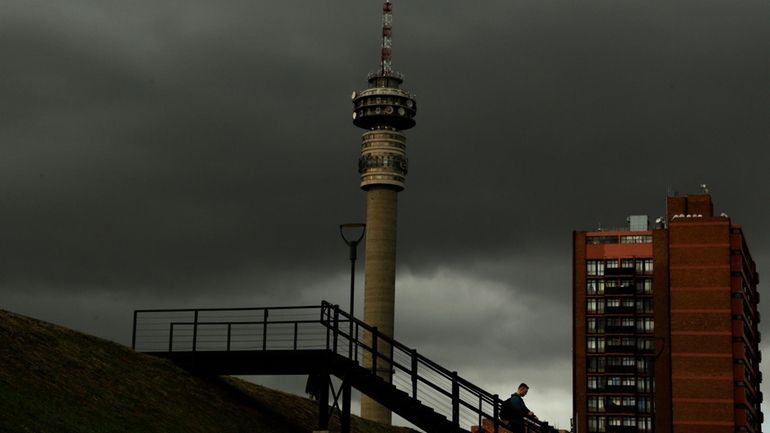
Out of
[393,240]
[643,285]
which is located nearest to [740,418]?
[643,285]

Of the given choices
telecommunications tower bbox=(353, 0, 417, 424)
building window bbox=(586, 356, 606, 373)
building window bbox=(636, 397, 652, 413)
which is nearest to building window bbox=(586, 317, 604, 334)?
building window bbox=(586, 356, 606, 373)

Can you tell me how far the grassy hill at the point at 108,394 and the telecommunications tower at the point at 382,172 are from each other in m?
127

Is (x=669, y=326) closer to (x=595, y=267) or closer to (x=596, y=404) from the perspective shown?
(x=595, y=267)

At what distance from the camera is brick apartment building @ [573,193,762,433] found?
14512 centimetres

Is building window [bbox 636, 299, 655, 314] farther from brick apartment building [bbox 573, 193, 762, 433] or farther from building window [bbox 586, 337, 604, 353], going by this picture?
building window [bbox 586, 337, 604, 353]

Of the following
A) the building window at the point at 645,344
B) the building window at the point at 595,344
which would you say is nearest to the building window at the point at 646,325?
the building window at the point at 645,344

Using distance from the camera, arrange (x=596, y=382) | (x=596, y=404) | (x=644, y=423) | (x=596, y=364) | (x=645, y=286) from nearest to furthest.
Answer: (x=644, y=423)
(x=596, y=404)
(x=596, y=382)
(x=596, y=364)
(x=645, y=286)

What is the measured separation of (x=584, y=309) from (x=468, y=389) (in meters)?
135

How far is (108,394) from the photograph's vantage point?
28.8 meters

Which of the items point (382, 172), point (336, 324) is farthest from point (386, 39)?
point (336, 324)

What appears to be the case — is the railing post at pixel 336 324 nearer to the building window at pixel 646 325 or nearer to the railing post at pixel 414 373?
the railing post at pixel 414 373

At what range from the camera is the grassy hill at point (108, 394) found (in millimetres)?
25469

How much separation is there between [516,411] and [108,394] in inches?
381

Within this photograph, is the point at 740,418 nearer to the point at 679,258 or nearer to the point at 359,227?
the point at 679,258
